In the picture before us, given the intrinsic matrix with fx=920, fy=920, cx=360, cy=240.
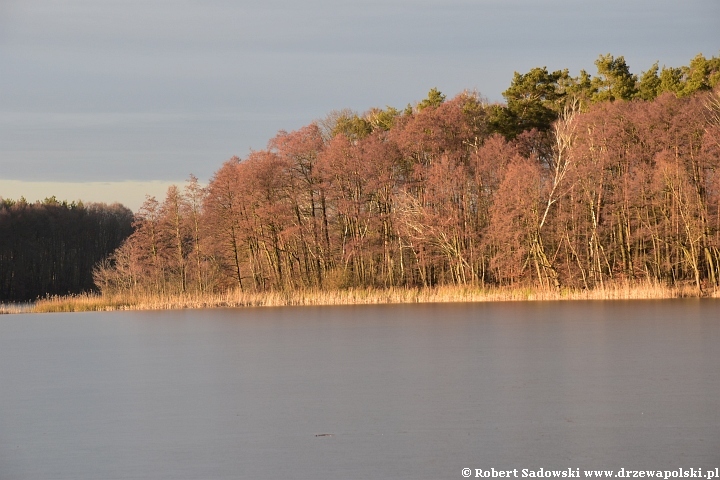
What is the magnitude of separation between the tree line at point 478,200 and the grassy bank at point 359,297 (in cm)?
125

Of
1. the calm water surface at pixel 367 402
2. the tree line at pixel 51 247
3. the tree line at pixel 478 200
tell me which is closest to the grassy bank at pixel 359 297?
the tree line at pixel 478 200

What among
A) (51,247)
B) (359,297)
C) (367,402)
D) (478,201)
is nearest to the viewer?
(367,402)

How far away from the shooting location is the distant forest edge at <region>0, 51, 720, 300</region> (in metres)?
35.7

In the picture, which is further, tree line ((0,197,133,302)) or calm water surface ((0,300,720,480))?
tree line ((0,197,133,302))

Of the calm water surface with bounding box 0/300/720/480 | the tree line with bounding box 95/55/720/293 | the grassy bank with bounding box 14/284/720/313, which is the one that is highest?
the tree line with bounding box 95/55/720/293

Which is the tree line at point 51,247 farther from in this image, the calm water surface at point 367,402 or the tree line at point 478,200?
the calm water surface at point 367,402

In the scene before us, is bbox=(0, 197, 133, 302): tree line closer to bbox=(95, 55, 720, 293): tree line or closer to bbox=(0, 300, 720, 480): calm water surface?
bbox=(95, 55, 720, 293): tree line

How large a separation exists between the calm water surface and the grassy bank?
449 inches

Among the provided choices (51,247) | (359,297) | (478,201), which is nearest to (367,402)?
(359,297)

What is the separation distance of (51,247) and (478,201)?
1626 inches

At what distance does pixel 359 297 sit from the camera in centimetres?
3550

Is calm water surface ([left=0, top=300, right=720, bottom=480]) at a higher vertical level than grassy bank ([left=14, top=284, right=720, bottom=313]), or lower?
lower

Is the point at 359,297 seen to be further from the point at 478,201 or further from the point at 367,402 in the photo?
the point at 367,402

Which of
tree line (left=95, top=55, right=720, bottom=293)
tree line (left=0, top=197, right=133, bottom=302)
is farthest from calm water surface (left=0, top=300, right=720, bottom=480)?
tree line (left=0, top=197, right=133, bottom=302)
